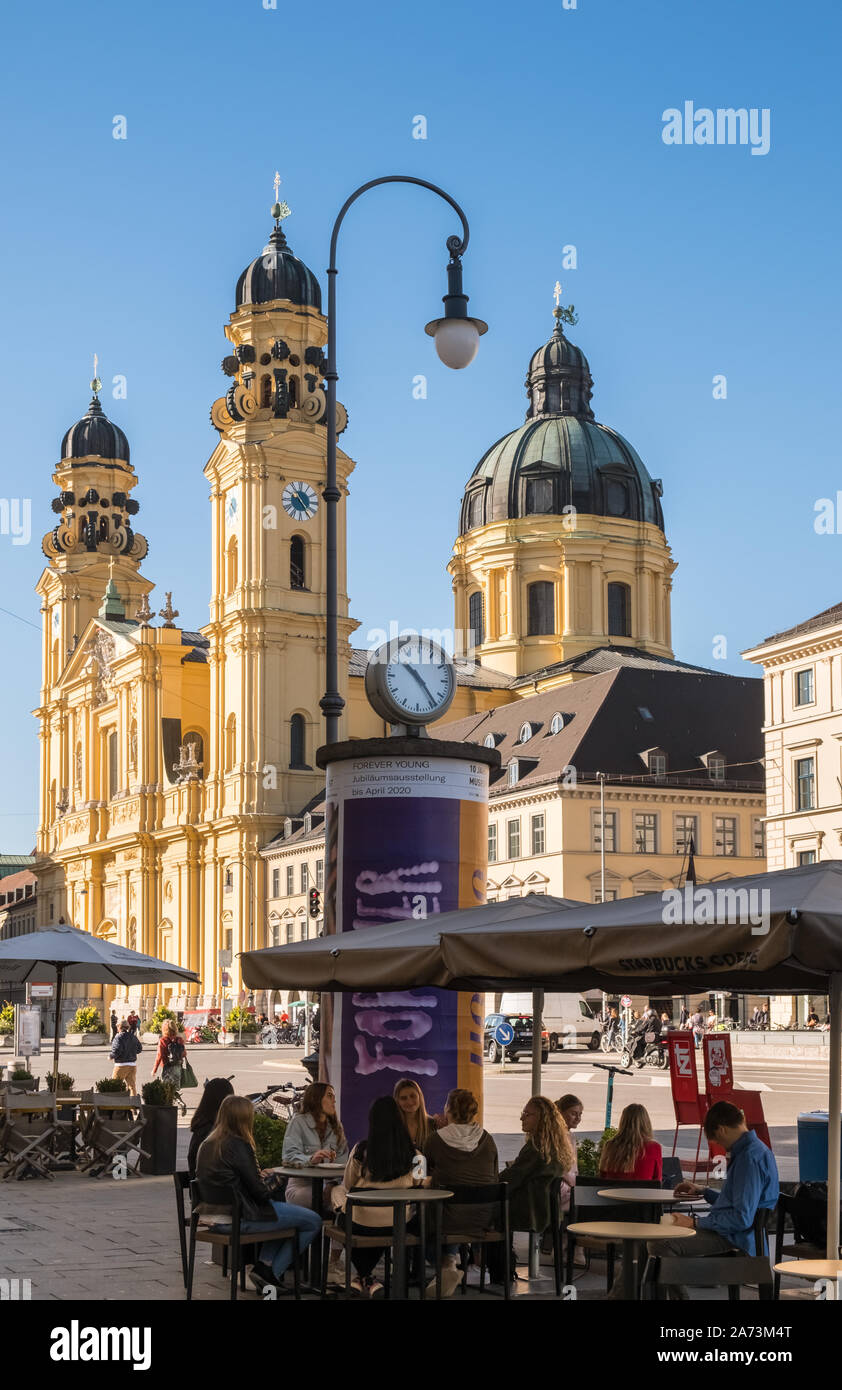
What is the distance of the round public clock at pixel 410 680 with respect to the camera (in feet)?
60.8

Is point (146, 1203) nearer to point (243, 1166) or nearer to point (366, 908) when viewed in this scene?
point (366, 908)

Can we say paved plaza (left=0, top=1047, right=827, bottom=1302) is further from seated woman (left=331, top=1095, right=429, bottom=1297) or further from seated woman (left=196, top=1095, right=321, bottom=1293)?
seated woman (left=331, top=1095, right=429, bottom=1297)

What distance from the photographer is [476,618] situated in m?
106

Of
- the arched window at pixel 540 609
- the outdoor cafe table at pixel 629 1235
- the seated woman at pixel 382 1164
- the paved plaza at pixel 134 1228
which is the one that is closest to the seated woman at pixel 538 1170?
the paved plaza at pixel 134 1228

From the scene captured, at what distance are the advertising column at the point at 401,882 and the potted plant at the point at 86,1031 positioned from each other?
55.7 metres

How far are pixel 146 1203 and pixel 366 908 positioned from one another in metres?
3.77

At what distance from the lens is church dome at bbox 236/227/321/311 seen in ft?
305

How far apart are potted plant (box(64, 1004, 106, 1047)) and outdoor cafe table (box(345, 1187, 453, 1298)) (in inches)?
2432

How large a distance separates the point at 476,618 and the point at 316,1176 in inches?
3701

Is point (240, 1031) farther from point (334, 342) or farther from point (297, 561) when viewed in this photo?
point (334, 342)

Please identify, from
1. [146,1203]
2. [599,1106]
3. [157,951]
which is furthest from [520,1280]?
[157,951]

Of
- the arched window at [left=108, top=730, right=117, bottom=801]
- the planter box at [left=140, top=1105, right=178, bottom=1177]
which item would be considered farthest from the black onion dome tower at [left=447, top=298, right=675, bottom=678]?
the planter box at [left=140, top=1105, right=178, bottom=1177]

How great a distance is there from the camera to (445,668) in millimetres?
18875

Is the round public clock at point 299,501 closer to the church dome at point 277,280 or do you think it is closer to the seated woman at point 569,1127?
the church dome at point 277,280
